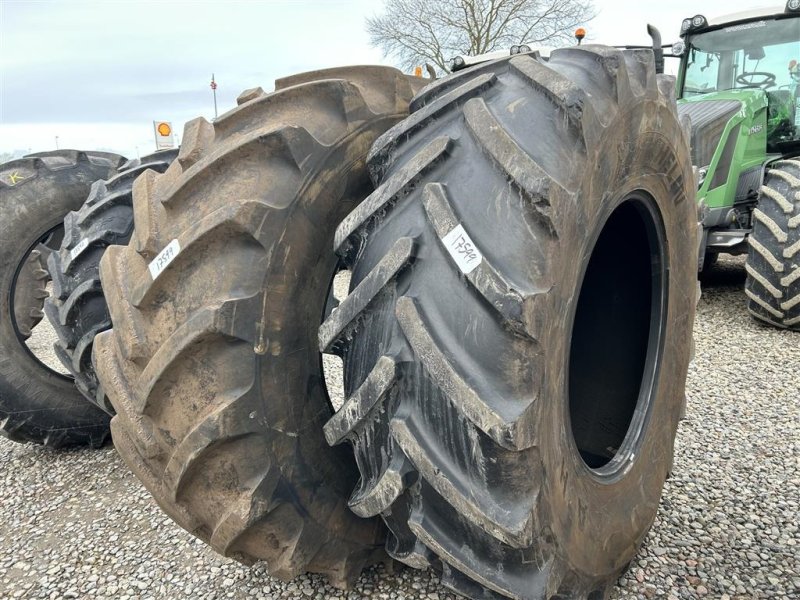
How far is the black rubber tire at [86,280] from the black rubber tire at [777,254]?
15.7 feet

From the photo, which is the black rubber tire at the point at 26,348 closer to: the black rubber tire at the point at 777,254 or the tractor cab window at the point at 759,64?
the black rubber tire at the point at 777,254

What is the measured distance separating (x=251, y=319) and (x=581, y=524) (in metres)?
0.99

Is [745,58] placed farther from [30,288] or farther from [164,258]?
[30,288]

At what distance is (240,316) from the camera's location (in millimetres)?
1458

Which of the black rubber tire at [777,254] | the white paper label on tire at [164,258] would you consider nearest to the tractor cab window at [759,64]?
the black rubber tire at [777,254]

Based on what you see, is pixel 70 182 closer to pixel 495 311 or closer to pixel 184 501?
pixel 184 501

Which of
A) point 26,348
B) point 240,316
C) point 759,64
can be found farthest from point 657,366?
point 759,64

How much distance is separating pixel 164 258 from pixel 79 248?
1628 mm

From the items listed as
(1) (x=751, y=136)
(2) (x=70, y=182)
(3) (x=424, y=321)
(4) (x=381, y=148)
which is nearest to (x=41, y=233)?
(2) (x=70, y=182)

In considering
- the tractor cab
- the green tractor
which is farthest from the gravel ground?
the tractor cab

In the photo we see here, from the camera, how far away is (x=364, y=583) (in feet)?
6.68

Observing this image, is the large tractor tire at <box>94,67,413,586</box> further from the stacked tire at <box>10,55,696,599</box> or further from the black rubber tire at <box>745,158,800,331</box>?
the black rubber tire at <box>745,158,800,331</box>

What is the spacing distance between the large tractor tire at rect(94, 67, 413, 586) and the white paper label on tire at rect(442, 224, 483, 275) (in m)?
0.50

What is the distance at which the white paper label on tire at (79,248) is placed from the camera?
279 cm
